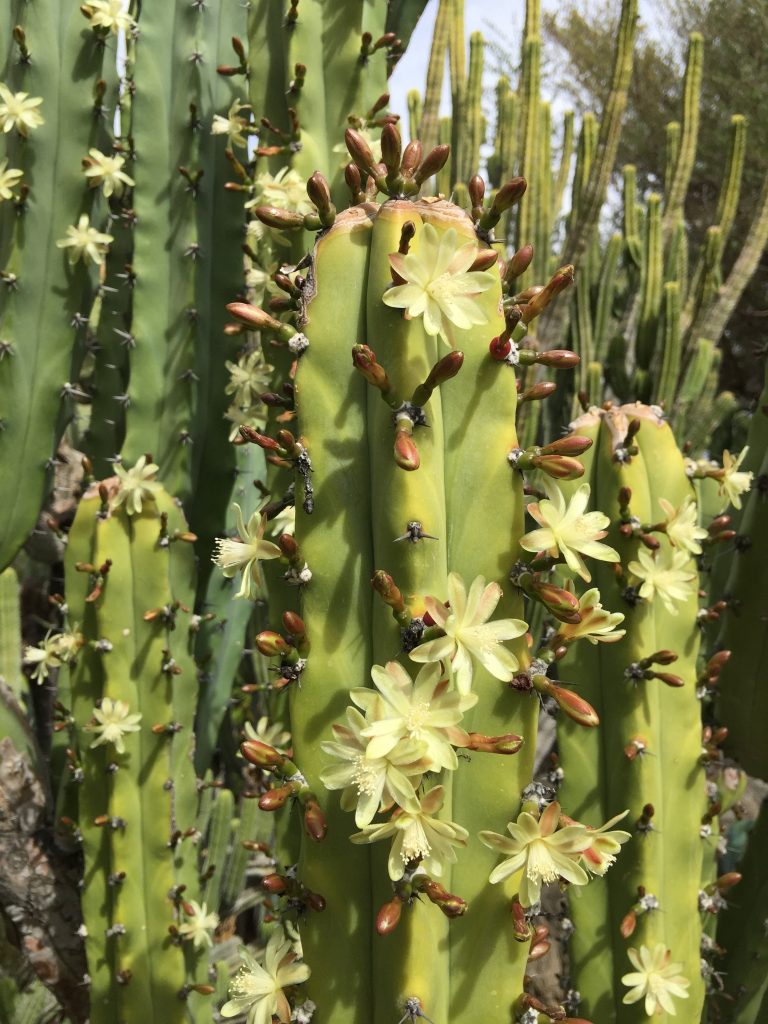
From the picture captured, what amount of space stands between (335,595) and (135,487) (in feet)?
3.79

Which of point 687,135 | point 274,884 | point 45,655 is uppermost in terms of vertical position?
point 687,135

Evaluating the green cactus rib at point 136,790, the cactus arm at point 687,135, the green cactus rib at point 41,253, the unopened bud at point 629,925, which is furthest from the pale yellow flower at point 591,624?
the cactus arm at point 687,135

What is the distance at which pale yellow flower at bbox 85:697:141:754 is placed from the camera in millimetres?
2195

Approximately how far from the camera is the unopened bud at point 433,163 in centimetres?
129

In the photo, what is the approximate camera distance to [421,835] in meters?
1.12

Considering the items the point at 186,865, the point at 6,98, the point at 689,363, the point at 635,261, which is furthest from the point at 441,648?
the point at 635,261

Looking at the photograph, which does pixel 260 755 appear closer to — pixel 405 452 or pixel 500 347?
pixel 405 452

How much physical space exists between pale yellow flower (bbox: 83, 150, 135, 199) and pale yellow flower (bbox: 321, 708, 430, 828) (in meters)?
1.88

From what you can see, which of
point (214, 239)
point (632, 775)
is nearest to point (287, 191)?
point (214, 239)

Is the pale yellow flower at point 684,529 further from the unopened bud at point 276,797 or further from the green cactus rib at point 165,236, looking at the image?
the green cactus rib at point 165,236

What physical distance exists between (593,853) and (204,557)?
1869 mm

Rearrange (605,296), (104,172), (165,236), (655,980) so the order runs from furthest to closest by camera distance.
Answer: (605,296)
(165,236)
(104,172)
(655,980)

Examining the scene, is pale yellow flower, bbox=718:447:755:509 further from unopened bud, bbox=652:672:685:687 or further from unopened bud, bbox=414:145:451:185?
unopened bud, bbox=414:145:451:185

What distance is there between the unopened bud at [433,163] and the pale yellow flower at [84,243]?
4.50 ft
